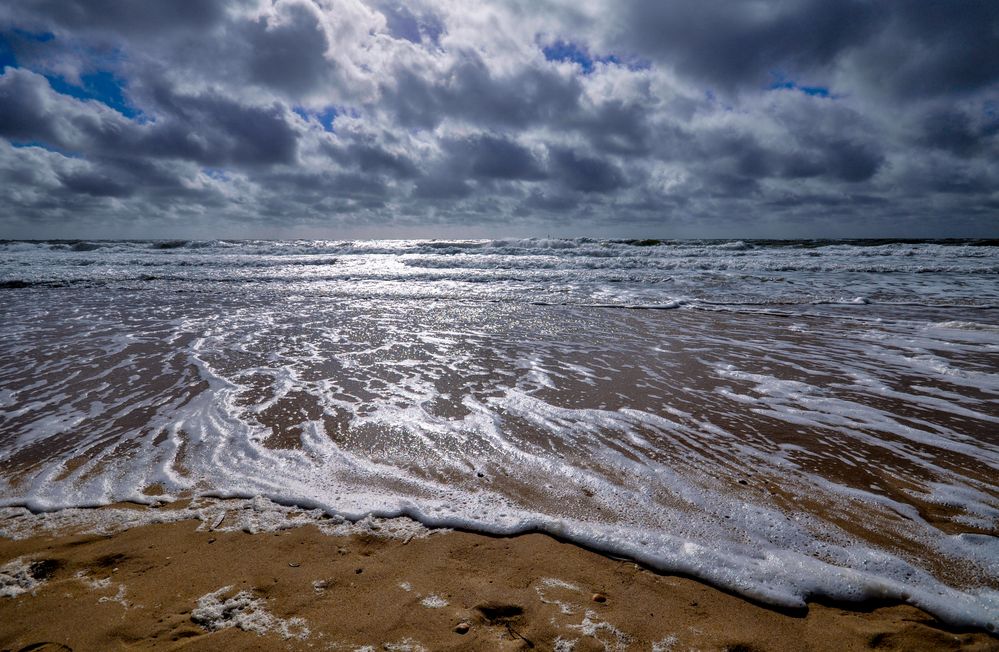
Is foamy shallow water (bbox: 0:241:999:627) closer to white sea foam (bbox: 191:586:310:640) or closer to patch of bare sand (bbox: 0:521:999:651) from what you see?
patch of bare sand (bbox: 0:521:999:651)

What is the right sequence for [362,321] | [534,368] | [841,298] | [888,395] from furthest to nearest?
[841,298]
[362,321]
[534,368]
[888,395]

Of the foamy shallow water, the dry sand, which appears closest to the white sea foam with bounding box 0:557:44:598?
the dry sand

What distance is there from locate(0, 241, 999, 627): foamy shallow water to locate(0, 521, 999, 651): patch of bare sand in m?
0.18

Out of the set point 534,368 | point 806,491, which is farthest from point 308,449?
point 806,491

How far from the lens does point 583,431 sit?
4.23 metres

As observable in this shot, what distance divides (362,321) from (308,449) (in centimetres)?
623

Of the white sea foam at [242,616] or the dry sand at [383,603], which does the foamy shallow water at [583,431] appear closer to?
the dry sand at [383,603]

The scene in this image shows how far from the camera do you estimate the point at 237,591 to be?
91.0 inches

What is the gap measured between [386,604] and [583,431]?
243 centimetres

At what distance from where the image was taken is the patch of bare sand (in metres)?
2.05

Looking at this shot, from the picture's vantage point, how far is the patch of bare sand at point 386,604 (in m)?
2.05

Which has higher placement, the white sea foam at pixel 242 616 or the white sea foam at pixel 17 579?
the white sea foam at pixel 17 579

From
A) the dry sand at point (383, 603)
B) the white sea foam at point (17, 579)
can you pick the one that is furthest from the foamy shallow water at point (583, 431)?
the white sea foam at point (17, 579)

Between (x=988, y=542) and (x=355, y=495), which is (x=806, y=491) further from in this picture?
(x=355, y=495)
